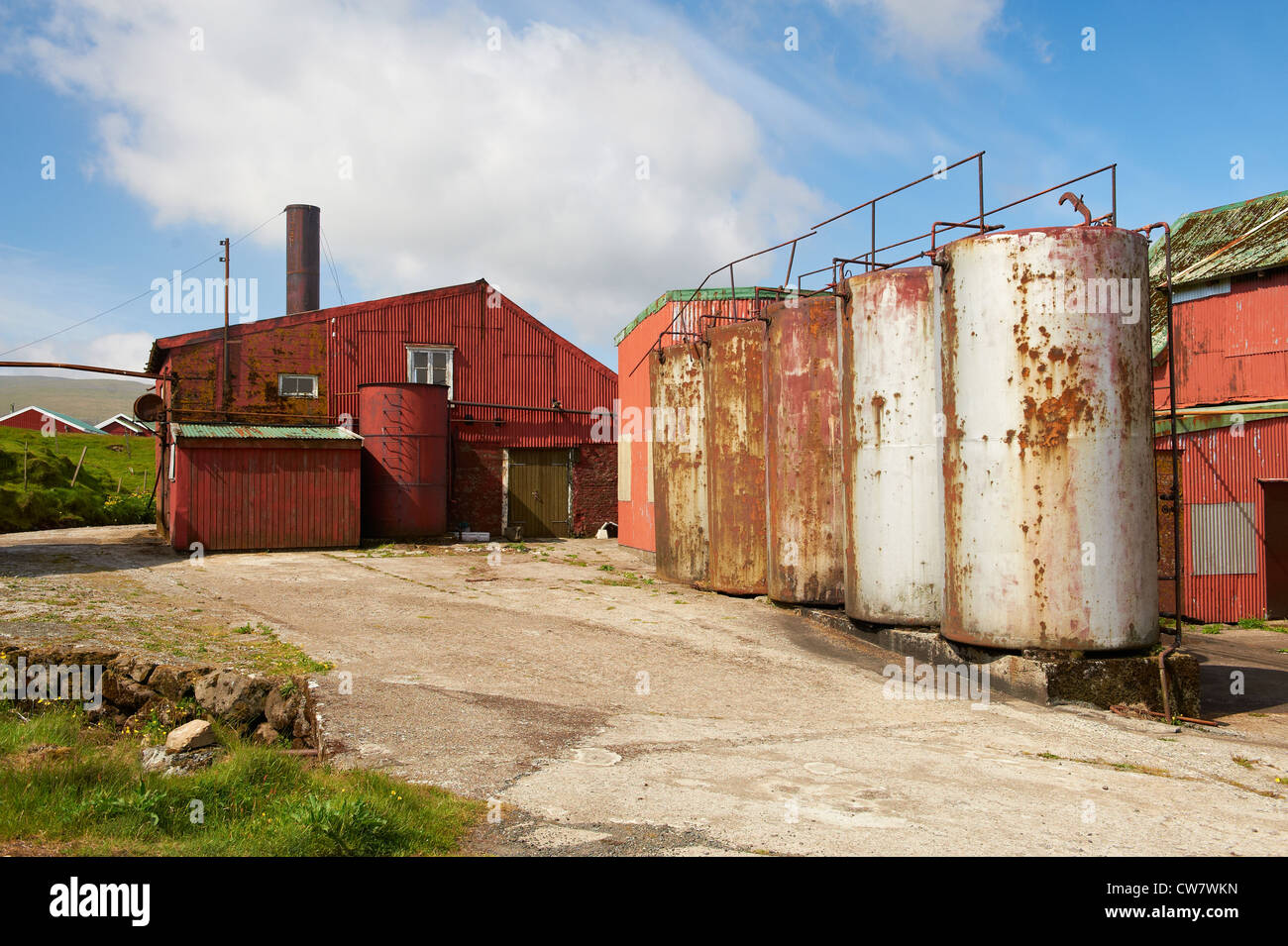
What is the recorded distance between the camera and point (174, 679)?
8297mm

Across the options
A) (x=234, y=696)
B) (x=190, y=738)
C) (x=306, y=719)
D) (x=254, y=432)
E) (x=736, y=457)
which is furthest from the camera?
(x=254, y=432)

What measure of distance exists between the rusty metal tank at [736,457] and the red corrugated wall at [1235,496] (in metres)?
7.69

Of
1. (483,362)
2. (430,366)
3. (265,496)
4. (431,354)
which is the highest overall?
(431,354)

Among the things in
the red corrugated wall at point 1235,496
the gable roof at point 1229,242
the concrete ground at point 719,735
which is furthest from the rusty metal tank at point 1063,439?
the gable roof at point 1229,242

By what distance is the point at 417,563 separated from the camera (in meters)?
18.0

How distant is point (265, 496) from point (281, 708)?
13008mm

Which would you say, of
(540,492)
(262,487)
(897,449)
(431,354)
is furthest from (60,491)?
(897,449)

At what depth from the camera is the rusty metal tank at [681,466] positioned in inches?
590

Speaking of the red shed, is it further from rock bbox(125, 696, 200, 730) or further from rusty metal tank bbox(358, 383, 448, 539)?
rock bbox(125, 696, 200, 730)

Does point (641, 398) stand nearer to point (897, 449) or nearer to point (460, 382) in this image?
point (460, 382)

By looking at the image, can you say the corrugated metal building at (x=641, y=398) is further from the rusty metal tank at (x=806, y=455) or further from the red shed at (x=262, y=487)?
the red shed at (x=262, y=487)

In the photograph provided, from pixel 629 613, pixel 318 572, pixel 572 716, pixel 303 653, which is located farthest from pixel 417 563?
pixel 572 716
